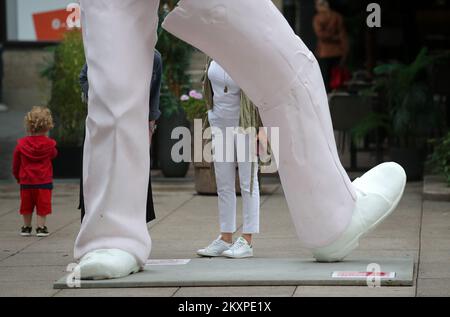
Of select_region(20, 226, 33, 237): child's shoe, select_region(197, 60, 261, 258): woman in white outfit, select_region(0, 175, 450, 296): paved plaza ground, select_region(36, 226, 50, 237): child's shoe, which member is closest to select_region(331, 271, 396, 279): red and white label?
select_region(0, 175, 450, 296): paved plaza ground

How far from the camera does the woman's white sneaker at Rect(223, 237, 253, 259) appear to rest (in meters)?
8.52

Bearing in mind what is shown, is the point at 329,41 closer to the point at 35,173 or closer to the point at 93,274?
the point at 35,173

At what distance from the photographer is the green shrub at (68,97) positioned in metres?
13.8

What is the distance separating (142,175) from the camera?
301 inches

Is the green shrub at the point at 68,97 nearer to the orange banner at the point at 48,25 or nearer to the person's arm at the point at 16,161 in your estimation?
the person's arm at the point at 16,161

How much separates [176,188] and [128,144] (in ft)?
18.6

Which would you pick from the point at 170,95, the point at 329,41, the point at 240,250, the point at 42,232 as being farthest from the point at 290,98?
the point at 329,41

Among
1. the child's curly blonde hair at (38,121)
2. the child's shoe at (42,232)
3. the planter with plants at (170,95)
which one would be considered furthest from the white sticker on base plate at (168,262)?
the planter with plants at (170,95)

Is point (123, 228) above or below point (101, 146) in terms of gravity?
below

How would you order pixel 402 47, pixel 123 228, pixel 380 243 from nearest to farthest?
pixel 123 228 → pixel 380 243 → pixel 402 47

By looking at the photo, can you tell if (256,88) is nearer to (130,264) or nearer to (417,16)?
(130,264)

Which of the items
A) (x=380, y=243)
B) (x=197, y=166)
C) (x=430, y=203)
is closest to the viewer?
(x=380, y=243)

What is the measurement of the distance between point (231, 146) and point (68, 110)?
5310mm
